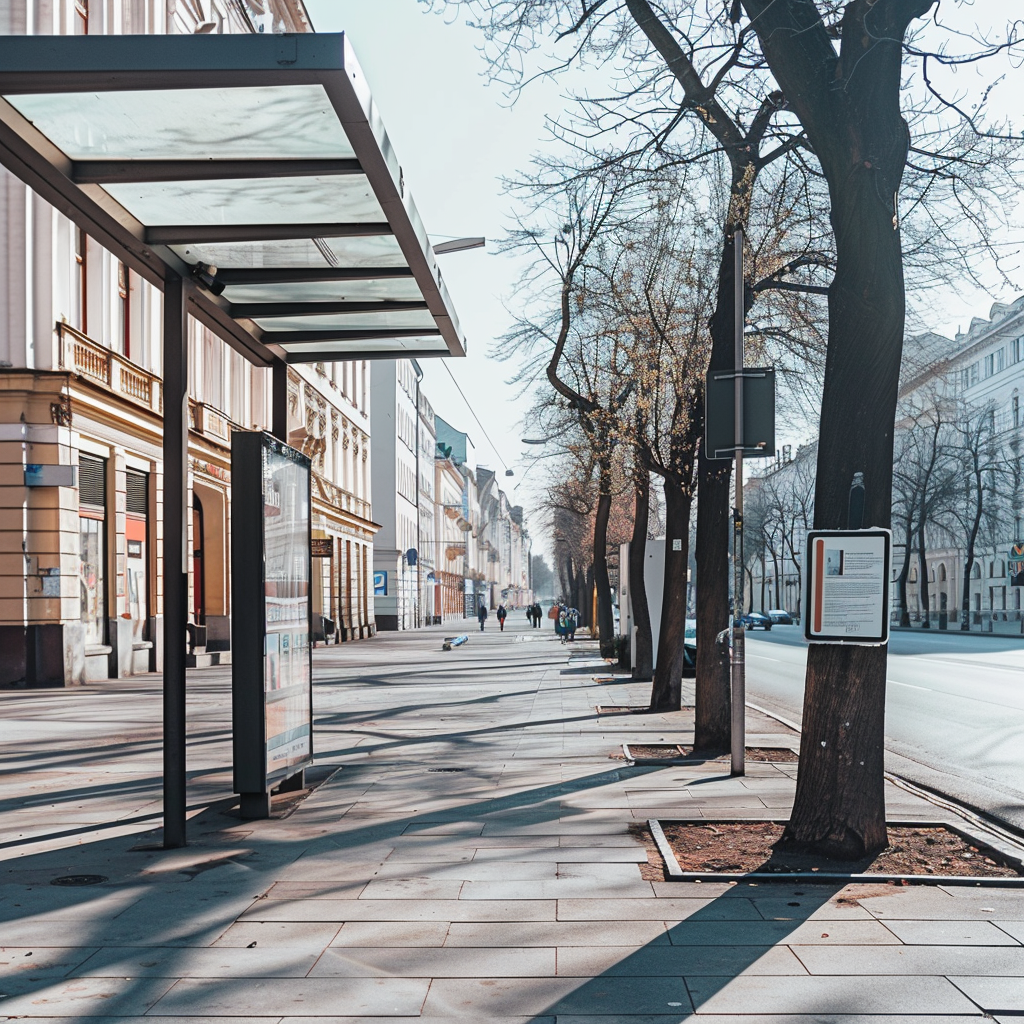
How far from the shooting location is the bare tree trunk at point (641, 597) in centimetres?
2281

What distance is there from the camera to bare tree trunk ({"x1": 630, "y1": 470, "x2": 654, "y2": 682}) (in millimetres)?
22812

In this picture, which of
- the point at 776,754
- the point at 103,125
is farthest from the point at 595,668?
the point at 103,125

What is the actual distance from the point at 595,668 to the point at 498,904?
22.9 m

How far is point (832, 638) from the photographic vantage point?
769 centimetres

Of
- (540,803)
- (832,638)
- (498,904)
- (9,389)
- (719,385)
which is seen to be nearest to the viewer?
(498,904)

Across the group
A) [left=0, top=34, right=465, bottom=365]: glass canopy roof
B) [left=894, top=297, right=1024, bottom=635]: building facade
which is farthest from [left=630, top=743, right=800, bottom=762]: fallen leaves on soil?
[left=894, top=297, right=1024, bottom=635]: building facade

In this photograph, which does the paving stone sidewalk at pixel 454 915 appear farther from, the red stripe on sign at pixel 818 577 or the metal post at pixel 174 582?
the red stripe on sign at pixel 818 577

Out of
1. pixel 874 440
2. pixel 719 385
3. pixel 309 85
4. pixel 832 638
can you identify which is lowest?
pixel 832 638

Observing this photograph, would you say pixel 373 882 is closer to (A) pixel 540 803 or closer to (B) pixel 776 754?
(A) pixel 540 803

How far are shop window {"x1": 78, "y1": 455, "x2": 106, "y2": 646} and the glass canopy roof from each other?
15516 millimetres

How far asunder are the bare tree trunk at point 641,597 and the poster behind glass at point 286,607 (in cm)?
1199

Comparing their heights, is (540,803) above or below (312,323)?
below

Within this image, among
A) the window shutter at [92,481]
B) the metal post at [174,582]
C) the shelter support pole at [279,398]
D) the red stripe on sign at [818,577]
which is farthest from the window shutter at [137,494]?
the red stripe on sign at [818,577]

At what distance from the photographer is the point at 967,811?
934 centimetres
